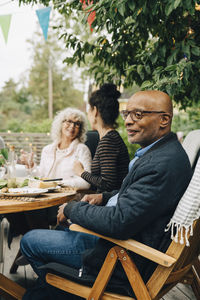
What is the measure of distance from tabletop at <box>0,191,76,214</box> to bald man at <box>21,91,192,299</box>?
171 millimetres

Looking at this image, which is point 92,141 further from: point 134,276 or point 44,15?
point 134,276

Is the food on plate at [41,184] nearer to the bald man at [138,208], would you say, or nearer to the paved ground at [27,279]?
the bald man at [138,208]

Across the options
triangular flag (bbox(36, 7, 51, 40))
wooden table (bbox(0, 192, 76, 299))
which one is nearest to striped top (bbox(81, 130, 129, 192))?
wooden table (bbox(0, 192, 76, 299))

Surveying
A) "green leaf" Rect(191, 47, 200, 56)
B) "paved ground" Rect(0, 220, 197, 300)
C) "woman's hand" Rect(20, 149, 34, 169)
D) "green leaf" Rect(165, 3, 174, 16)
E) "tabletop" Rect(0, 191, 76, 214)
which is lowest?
"paved ground" Rect(0, 220, 197, 300)

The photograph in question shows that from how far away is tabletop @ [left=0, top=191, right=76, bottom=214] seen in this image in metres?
1.73

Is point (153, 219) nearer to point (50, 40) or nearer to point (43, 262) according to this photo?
point (43, 262)

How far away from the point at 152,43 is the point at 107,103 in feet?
2.57

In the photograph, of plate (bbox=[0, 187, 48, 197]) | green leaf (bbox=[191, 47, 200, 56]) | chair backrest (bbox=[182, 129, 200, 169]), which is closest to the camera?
plate (bbox=[0, 187, 48, 197])

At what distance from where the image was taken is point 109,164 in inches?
94.2

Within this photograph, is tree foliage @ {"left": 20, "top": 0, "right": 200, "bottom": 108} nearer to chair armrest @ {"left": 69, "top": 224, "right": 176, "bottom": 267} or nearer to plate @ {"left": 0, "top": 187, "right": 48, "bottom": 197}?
plate @ {"left": 0, "top": 187, "right": 48, "bottom": 197}

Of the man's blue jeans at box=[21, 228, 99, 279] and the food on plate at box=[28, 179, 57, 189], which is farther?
the food on plate at box=[28, 179, 57, 189]

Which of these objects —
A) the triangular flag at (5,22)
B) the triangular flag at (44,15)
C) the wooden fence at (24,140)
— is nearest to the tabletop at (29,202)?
the triangular flag at (44,15)

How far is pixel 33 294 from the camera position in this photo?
179 centimetres

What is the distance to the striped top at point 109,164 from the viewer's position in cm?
239
